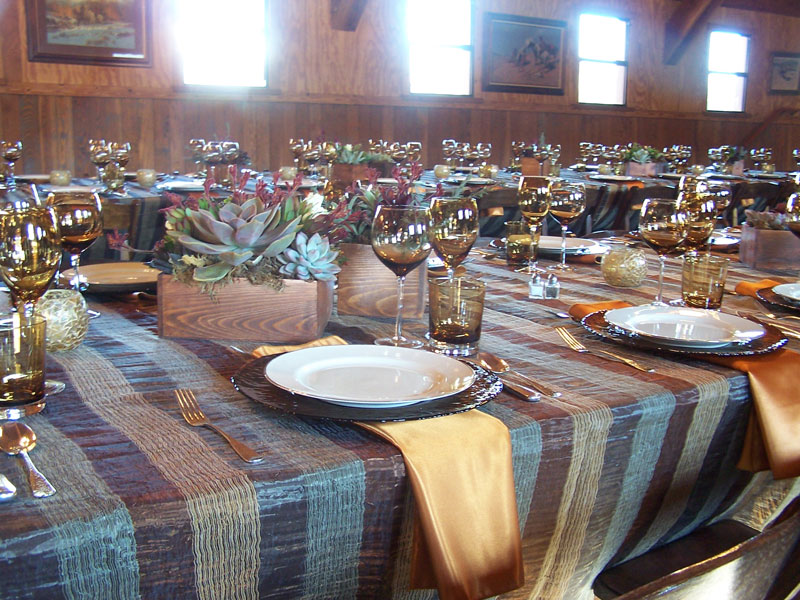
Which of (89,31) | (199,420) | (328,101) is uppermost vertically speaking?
(89,31)

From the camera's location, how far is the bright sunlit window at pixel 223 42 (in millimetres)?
6344

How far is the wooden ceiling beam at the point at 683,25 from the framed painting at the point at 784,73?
1690 mm

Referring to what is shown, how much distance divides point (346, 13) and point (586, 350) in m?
6.24

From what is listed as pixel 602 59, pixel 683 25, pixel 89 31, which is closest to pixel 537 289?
pixel 89 31

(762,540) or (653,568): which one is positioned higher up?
(762,540)

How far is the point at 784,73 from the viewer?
1002cm

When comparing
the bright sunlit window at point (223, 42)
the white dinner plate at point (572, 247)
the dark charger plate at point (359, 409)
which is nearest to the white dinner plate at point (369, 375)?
the dark charger plate at point (359, 409)

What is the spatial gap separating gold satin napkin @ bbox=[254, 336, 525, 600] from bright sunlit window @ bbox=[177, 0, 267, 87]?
6.18 metres

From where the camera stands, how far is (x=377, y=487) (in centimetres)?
74

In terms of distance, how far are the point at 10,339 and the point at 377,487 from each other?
1.32 ft

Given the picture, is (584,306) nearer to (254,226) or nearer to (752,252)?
(254,226)

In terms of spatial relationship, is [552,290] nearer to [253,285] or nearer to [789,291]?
[789,291]

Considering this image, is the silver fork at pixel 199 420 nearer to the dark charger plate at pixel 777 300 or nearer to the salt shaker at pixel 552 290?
the salt shaker at pixel 552 290

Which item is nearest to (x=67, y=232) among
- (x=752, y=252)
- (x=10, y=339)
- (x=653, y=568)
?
(x=10, y=339)
